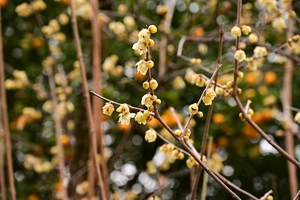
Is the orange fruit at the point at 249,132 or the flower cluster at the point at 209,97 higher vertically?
the flower cluster at the point at 209,97

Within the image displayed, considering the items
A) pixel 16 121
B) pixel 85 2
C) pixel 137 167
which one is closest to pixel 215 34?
pixel 85 2

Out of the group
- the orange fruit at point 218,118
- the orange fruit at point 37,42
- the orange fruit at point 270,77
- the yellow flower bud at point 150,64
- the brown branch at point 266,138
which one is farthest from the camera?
the orange fruit at point 37,42

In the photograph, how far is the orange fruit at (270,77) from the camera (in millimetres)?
2316

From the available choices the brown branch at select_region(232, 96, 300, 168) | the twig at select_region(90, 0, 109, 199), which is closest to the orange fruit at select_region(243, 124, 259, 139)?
the twig at select_region(90, 0, 109, 199)

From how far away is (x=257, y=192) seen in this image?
102 inches

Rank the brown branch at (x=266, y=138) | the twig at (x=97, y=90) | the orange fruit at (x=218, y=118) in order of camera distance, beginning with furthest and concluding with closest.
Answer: the orange fruit at (x=218, y=118) → the twig at (x=97, y=90) → the brown branch at (x=266, y=138)

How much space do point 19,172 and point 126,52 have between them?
858 millimetres

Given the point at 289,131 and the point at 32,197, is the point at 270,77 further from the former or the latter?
the point at 32,197

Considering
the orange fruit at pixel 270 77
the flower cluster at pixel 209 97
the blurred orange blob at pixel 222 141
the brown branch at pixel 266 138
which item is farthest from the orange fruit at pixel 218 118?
the flower cluster at pixel 209 97

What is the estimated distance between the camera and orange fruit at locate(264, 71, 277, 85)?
2.32m

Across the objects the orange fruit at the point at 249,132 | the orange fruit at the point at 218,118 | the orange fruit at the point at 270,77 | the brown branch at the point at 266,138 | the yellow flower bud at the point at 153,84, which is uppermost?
the yellow flower bud at the point at 153,84

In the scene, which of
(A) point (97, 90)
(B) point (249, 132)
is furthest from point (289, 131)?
(B) point (249, 132)

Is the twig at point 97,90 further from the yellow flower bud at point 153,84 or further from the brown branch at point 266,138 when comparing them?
the yellow flower bud at point 153,84

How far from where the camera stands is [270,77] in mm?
2316
